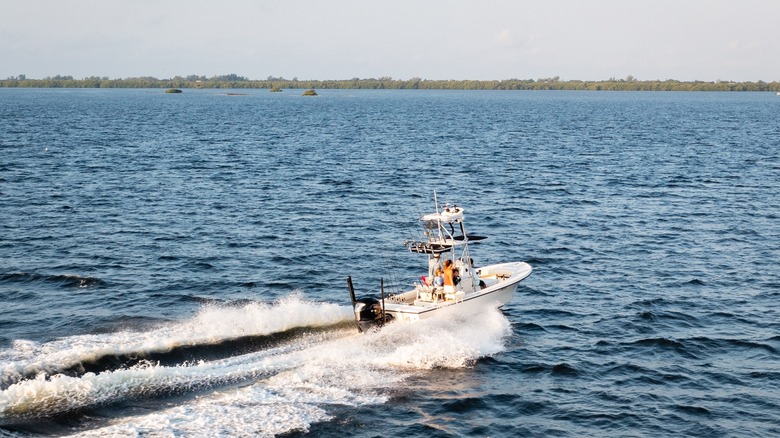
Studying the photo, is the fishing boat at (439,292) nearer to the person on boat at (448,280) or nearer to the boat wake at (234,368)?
the person on boat at (448,280)

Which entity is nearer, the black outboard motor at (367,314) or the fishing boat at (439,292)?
the black outboard motor at (367,314)

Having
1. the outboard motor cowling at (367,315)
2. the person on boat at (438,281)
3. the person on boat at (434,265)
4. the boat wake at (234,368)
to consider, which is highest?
the person on boat at (434,265)

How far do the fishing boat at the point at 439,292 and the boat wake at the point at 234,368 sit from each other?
38 centimetres

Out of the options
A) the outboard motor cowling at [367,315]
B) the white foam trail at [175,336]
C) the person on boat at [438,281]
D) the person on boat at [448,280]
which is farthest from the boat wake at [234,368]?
the person on boat at [438,281]

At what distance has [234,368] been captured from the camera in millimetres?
20859

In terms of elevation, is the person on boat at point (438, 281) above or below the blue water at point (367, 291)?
above

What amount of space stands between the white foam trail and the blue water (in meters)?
0.09

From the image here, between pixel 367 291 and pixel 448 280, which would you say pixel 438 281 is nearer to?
pixel 448 280

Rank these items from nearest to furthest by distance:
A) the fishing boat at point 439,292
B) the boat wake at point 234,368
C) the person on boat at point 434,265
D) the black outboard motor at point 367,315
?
the boat wake at point 234,368, the black outboard motor at point 367,315, the fishing boat at point 439,292, the person on boat at point 434,265

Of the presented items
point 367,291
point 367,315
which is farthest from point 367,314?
point 367,291

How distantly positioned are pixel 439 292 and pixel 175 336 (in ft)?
26.5

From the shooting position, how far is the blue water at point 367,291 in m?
19.4

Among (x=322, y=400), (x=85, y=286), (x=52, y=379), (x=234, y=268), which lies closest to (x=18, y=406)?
(x=52, y=379)

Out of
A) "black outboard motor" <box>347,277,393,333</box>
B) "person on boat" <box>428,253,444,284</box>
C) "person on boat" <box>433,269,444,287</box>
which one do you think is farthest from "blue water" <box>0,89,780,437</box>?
"person on boat" <box>428,253,444,284</box>
